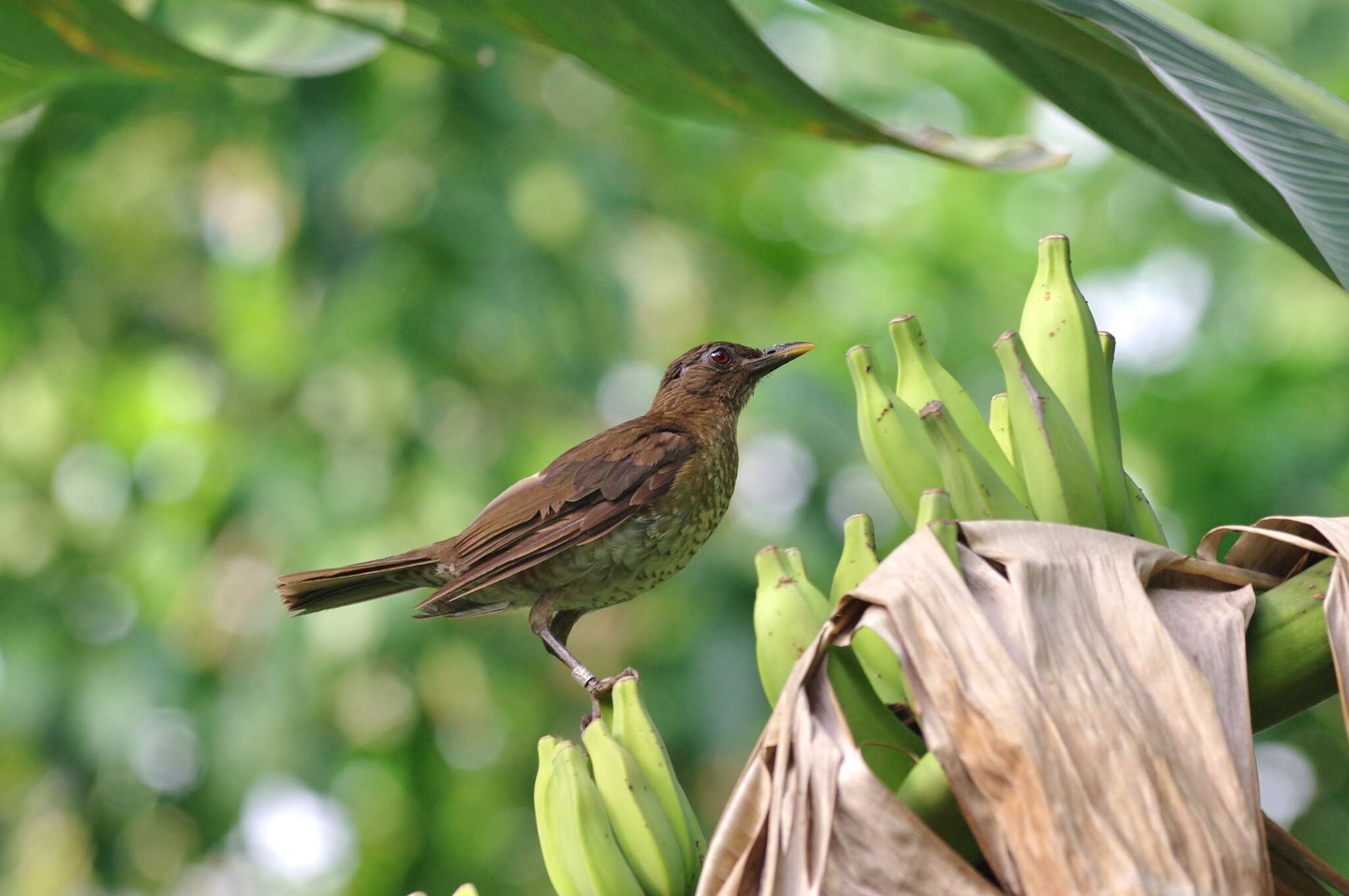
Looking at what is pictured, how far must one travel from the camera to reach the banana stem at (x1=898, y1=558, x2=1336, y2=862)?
4.73ft

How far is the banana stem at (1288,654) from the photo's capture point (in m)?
1.44

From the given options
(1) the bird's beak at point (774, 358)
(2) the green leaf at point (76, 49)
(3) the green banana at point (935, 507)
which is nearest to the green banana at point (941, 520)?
(3) the green banana at point (935, 507)

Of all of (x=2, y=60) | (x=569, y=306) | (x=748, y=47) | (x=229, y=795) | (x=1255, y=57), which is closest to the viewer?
(x=1255, y=57)

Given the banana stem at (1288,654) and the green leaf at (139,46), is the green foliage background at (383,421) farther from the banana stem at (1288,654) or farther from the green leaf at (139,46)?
the banana stem at (1288,654)

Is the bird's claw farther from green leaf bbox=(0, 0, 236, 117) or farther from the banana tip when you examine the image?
green leaf bbox=(0, 0, 236, 117)

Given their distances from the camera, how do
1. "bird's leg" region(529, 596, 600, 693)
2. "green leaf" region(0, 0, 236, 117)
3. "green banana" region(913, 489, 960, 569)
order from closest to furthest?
1. "green banana" region(913, 489, 960, 569)
2. "green leaf" region(0, 0, 236, 117)
3. "bird's leg" region(529, 596, 600, 693)

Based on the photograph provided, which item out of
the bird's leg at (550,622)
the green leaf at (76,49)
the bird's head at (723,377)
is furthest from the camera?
the bird's head at (723,377)

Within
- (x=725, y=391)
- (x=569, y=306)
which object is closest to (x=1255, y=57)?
(x=725, y=391)

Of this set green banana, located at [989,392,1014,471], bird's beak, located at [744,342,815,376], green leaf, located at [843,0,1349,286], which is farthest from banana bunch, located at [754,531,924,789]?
bird's beak, located at [744,342,815,376]

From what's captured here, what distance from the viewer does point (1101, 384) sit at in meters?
1.86

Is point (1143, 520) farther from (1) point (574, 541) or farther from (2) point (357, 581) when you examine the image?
(2) point (357, 581)

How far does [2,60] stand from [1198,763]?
2.32m

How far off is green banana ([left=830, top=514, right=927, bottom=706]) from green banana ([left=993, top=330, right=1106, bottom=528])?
230 millimetres

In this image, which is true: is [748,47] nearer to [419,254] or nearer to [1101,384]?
[1101,384]
